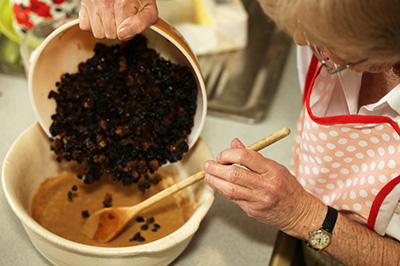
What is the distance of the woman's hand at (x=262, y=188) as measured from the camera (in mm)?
820

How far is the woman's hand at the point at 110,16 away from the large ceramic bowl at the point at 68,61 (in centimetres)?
5

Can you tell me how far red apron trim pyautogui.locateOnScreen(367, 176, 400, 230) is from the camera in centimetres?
83

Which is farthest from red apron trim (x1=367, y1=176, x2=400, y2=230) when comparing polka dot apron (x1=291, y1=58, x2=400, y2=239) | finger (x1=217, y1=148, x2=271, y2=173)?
finger (x1=217, y1=148, x2=271, y2=173)

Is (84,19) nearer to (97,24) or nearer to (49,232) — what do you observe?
(97,24)

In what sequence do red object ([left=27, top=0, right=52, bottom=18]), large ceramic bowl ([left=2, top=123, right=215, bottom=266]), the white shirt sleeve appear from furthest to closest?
red object ([left=27, top=0, right=52, bottom=18])
the white shirt sleeve
large ceramic bowl ([left=2, top=123, right=215, bottom=266])

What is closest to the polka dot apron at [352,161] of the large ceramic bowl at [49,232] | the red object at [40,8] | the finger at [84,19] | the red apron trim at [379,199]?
the red apron trim at [379,199]

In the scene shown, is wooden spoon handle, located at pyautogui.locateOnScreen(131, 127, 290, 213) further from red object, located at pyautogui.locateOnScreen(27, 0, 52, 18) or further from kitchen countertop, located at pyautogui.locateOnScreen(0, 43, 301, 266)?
red object, located at pyautogui.locateOnScreen(27, 0, 52, 18)

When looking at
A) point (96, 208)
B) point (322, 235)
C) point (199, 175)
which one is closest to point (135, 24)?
point (199, 175)

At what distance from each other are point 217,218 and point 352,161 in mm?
333

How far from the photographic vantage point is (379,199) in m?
0.86

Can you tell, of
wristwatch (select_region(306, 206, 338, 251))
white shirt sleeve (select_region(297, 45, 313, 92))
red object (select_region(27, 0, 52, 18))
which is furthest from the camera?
red object (select_region(27, 0, 52, 18))

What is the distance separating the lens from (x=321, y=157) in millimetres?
947

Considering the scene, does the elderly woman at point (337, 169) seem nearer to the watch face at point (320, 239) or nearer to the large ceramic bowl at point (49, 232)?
the watch face at point (320, 239)

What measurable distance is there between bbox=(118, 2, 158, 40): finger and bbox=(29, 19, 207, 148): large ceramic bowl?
1.5 inches
